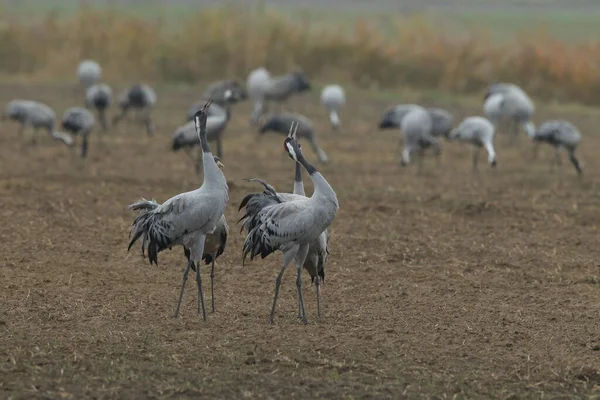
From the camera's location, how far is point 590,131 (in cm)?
1977

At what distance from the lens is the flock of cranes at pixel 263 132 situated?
23.2 feet

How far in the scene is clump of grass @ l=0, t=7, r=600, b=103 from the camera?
24906 millimetres

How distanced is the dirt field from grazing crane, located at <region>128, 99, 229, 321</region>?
498mm

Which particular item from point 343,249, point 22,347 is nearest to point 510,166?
point 343,249

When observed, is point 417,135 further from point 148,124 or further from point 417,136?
point 148,124

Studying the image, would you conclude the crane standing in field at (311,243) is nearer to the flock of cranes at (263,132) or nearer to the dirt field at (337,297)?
the flock of cranes at (263,132)

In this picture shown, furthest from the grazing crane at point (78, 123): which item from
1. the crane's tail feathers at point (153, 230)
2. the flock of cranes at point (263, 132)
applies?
the crane's tail feathers at point (153, 230)

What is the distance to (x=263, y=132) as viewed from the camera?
647 inches

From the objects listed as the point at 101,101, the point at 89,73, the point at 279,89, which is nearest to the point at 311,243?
the point at 101,101

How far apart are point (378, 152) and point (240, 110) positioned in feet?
18.5

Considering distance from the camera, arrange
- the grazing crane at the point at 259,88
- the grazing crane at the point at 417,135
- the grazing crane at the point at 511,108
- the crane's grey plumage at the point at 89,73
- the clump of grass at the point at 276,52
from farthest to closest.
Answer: the clump of grass at the point at 276,52, the crane's grey plumage at the point at 89,73, the grazing crane at the point at 259,88, the grazing crane at the point at 511,108, the grazing crane at the point at 417,135

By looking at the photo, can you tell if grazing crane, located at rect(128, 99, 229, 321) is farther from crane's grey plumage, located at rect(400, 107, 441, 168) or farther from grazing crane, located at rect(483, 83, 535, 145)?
grazing crane, located at rect(483, 83, 535, 145)

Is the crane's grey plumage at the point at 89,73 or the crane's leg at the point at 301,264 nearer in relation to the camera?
the crane's leg at the point at 301,264

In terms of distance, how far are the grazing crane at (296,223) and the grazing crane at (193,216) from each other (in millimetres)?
285
